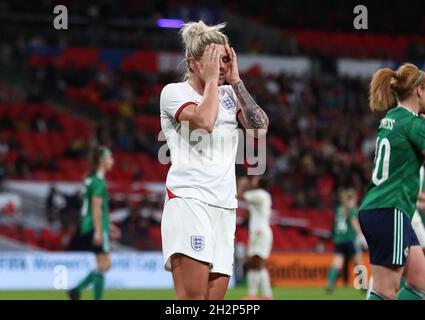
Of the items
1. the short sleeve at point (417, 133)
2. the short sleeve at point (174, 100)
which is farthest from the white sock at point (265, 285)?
the short sleeve at point (174, 100)

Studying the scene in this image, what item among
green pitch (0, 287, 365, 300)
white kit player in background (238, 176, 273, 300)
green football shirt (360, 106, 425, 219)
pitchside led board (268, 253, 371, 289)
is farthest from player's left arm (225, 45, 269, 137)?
pitchside led board (268, 253, 371, 289)

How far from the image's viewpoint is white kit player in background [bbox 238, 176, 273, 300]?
1373 cm

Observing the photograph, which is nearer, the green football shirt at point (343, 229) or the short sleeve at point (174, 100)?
the short sleeve at point (174, 100)

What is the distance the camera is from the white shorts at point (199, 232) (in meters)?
5.33

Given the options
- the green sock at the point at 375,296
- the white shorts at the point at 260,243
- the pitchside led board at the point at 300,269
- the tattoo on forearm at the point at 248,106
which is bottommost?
the pitchside led board at the point at 300,269

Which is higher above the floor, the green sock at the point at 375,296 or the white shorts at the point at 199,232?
the white shorts at the point at 199,232

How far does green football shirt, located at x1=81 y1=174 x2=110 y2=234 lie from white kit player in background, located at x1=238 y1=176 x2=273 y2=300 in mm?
2351

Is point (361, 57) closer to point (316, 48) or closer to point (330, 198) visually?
point (316, 48)

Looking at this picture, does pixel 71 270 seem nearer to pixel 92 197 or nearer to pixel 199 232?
pixel 92 197

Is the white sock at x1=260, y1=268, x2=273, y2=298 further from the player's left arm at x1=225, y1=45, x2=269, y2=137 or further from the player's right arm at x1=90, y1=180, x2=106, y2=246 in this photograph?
the player's left arm at x1=225, y1=45, x2=269, y2=137

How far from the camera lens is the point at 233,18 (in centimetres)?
3127

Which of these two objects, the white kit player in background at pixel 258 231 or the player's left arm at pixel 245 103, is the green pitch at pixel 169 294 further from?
the player's left arm at pixel 245 103

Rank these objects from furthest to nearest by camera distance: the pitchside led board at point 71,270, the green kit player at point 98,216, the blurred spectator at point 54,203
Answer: the blurred spectator at point 54,203 → the pitchside led board at point 71,270 → the green kit player at point 98,216
